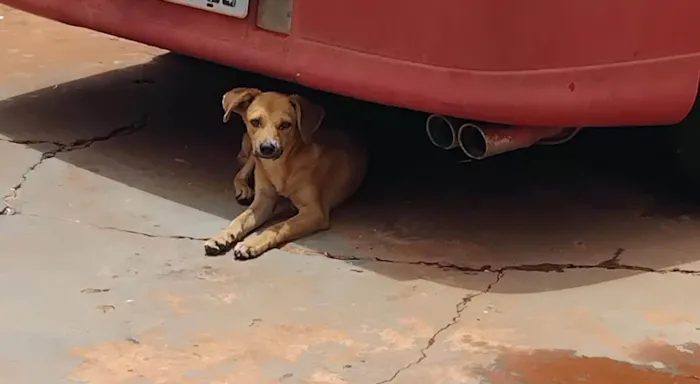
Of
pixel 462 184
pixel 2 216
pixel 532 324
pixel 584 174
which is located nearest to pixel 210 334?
pixel 532 324

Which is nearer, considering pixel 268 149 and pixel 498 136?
pixel 498 136

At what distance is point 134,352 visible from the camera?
99.1 inches

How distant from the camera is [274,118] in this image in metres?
3.25

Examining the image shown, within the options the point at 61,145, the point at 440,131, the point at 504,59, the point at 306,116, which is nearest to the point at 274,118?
the point at 306,116

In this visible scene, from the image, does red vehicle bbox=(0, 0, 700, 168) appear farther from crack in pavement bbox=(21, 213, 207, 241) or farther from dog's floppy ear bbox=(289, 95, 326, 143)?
crack in pavement bbox=(21, 213, 207, 241)

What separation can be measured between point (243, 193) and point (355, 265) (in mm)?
604

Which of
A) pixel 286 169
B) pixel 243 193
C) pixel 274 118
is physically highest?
Answer: pixel 274 118

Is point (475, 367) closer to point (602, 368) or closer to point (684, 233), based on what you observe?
point (602, 368)

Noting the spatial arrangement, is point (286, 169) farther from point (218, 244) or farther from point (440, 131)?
point (440, 131)

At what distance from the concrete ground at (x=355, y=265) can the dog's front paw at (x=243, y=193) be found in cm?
4

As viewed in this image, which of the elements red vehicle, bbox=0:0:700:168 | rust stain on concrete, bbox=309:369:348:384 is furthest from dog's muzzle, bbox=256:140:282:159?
rust stain on concrete, bbox=309:369:348:384

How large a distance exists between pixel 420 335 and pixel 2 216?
1.36m

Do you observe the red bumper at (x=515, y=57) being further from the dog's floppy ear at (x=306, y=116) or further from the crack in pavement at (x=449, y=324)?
the crack in pavement at (x=449, y=324)

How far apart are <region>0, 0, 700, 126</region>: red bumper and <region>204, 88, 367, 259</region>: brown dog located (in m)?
0.26
